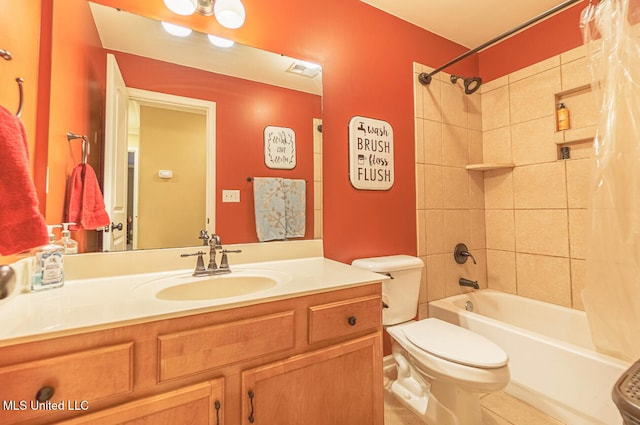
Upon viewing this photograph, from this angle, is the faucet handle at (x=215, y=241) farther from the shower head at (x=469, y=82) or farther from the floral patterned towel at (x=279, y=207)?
the shower head at (x=469, y=82)

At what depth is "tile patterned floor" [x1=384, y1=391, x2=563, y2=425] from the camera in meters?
1.40

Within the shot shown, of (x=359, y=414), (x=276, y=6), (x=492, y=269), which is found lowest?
(x=359, y=414)

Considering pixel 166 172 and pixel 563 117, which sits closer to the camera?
pixel 166 172

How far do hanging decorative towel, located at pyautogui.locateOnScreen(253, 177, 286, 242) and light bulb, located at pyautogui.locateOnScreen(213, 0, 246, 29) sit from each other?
76cm

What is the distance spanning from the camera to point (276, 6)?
4.95ft

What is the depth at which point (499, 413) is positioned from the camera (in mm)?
1460

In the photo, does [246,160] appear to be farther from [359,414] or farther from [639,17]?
[639,17]

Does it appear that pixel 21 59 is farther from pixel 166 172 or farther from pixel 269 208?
pixel 269 208

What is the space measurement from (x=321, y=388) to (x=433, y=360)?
55 cm

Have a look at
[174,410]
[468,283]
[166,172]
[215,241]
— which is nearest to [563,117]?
[468,283]

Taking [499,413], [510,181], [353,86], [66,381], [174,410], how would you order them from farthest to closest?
[510,181]
[353,86]
[499,413]
[174,410]
[66,381]

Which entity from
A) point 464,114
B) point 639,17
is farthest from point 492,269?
point 639,17

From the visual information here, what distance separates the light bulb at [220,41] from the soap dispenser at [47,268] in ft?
3.57

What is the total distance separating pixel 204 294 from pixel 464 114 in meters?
2.23
